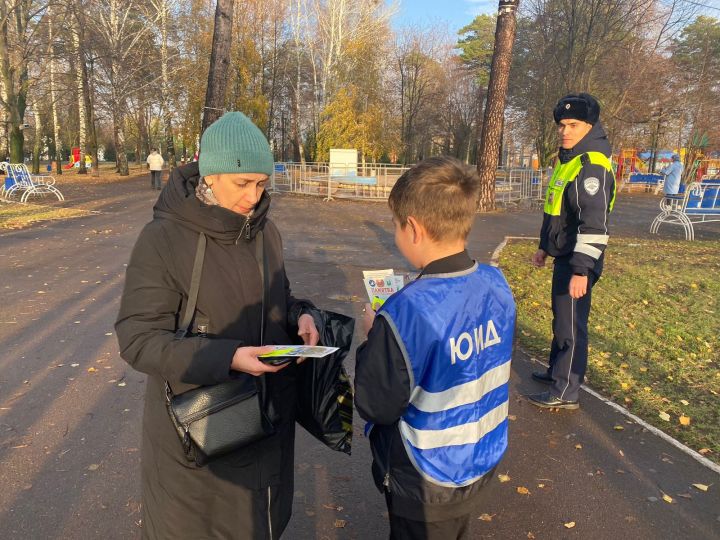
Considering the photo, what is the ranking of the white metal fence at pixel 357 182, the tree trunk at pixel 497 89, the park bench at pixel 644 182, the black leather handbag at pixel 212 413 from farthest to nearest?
the park bench at pixel 644 182 < the white metal fence at pixel 357 182 < the tree trunk at pixel 497 89 < the black leather handbag at pixel 212 413

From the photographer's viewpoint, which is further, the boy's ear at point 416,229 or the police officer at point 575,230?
the police officer at point 575,230

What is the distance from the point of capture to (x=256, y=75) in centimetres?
3703

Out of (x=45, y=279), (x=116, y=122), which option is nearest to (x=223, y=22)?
(x=45, y=279)

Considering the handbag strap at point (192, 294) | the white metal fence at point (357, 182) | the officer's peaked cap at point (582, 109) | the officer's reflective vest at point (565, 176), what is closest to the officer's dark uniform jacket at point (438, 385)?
the handbag strap at point (192, 294)

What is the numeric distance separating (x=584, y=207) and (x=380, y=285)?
239 centimetres

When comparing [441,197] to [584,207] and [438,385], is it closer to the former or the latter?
[438,385]

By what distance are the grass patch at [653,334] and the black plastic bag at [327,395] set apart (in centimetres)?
298

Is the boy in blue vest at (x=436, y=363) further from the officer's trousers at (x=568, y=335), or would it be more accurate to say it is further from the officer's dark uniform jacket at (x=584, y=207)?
the officer's trousers at (x=568, y=335)

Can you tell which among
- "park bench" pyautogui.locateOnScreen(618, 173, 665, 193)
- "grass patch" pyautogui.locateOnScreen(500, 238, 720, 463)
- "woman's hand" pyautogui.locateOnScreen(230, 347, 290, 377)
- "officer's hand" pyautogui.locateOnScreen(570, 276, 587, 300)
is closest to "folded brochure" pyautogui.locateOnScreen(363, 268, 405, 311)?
"woman's hand" pyautogui.locateOnScreen(230, 347, 290, 377)

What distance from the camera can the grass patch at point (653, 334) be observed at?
4.24 meters

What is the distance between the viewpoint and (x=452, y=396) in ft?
5.55

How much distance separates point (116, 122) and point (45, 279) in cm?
2493

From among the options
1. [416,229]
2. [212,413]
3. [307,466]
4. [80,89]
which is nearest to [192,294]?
[212,413]

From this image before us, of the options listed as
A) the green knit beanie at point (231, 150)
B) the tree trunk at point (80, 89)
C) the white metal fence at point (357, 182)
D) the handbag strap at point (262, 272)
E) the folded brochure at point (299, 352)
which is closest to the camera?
the folded brochure at point (299, 352)
